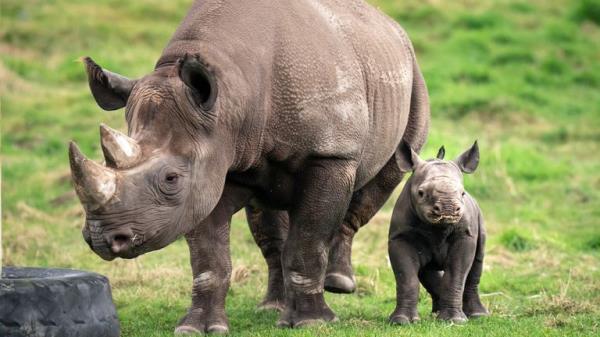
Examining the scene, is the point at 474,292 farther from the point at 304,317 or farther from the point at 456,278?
the point at 304,317

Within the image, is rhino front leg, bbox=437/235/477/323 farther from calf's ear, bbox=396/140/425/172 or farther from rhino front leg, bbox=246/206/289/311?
rhino front leg, bbox=246/206/289/311

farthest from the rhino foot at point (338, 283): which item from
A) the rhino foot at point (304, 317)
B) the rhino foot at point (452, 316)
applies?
the rhino foot at point (452, 316)

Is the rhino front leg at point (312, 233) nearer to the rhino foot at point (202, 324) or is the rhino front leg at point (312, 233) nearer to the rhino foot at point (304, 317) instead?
the rhino foot at point (304, 317)

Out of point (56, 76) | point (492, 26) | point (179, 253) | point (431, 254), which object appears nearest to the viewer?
point (431, 254)

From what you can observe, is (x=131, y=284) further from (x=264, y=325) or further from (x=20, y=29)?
(x=20, y=29)

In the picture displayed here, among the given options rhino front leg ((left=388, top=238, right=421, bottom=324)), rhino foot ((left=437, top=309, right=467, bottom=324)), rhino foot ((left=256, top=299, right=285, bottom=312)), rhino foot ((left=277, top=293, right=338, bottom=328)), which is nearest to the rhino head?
rhino foot ((left=277, top=293, right=338, bottom=328))

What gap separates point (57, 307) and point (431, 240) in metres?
2.49

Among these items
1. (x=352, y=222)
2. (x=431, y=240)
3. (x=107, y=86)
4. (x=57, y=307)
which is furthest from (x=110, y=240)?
(x=352, y=222)

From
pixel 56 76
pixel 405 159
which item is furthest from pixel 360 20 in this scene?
pixel 56 76

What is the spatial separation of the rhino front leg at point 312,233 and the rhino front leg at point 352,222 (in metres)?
0.70

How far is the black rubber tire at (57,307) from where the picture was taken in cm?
638

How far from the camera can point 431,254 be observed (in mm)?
7715

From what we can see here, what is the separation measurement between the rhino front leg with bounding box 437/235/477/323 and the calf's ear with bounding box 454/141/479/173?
508 mm

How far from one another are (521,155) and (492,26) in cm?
675
